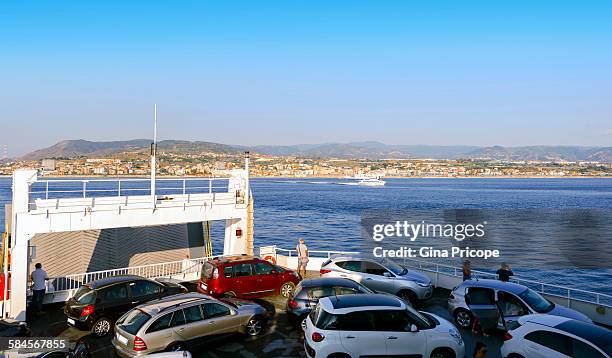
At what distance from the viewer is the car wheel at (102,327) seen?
1190 cm

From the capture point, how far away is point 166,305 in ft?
35.3

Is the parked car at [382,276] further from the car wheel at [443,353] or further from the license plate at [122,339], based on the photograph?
the license plate at [122,339]

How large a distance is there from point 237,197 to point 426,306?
26.9ft

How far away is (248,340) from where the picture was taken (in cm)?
1177

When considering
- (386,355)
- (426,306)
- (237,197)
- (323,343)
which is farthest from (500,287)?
(237,197)

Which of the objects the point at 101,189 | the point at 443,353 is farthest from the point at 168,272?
the point at 101,189

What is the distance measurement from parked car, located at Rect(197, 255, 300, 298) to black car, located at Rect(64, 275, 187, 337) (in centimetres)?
196

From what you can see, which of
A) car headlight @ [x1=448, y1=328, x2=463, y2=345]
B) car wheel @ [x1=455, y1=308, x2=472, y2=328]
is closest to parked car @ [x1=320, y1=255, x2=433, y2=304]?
car wheel @ [x1=455, y1=308, x2=472, y2=328]

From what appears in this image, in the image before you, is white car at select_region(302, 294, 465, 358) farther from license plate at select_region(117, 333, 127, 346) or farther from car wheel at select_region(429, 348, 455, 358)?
license plate at select_region(117, 333, 127, 346)

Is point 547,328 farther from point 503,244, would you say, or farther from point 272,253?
point 503,244

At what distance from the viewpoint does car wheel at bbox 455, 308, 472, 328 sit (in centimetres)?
1262

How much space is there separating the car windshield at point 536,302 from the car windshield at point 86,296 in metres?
10.6

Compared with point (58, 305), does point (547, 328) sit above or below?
above

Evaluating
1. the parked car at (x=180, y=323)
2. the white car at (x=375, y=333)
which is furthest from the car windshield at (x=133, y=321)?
the white car at (x=375, y=333)
